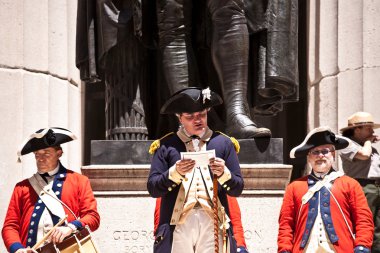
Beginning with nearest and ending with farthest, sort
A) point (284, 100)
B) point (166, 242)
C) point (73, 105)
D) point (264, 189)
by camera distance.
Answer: point (166, 242), point (264, 189), point (284, 100), point (73, 105)

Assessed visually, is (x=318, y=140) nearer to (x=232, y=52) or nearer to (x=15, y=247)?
(x=232, y=52)

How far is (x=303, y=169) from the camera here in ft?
41.6

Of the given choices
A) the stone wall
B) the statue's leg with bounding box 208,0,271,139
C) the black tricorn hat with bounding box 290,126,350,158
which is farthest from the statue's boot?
the black tricorn hat with bounding box 290,126,350,158

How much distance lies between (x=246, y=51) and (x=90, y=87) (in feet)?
9.10

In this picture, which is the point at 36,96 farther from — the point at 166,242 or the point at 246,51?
the point at 166,242

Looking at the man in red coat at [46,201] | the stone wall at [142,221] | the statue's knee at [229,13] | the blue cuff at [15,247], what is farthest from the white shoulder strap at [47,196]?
the statue's knee at [229,13]

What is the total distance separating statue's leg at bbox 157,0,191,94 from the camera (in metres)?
10.5

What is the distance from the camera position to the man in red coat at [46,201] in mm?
8539

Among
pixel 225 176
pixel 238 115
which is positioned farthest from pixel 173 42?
pixel 225 176

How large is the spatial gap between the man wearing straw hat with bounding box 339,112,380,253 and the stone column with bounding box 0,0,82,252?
9.39 ft

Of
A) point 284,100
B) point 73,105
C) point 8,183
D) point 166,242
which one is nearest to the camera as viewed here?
point 166,242

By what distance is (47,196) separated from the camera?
340 inches

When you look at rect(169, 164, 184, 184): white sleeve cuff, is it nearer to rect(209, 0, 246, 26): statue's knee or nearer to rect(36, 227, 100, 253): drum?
rect(36, 227, 100, 253): drum

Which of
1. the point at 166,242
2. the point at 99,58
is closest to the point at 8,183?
the point at 99,58
